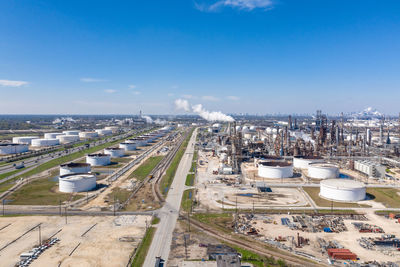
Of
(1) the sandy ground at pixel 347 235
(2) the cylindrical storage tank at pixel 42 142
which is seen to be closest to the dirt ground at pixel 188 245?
(1) the sandy ground at pixel 347 235

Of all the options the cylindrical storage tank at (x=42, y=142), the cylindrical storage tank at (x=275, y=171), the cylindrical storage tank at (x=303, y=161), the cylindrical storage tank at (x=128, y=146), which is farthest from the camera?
the cylindrical storage tank at (x=42, y=142)

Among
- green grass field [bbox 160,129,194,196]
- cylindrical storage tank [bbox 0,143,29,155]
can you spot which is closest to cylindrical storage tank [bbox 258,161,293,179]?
green grass field [bbox 160,129,194,196]

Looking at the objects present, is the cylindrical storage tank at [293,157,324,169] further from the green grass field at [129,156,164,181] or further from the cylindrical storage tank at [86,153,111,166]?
the cylindrical storage tank at [86,153,111,166]

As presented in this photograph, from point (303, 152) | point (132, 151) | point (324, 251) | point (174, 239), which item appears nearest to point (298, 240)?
point (324, 251)

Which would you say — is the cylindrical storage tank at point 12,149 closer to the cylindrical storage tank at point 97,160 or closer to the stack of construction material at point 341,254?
the cylindrical storage tank at point 97,160

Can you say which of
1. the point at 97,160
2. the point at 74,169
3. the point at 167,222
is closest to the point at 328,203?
the point at 167,222

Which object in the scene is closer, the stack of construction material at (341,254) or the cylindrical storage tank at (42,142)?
the stack of construction material at (341,254)
